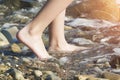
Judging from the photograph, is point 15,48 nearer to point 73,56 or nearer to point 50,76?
point 73,56

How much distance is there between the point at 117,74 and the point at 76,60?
666mm

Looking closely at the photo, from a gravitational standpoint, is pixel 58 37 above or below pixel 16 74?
above

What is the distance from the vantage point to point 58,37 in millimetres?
4672

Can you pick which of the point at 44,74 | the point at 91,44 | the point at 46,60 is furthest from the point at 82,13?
the point at 44,74

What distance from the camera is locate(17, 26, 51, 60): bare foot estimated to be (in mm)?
4408

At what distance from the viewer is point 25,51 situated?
471cm

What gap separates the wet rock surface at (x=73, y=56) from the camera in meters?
3.71

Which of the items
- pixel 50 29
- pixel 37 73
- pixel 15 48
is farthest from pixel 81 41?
pixel 37 73

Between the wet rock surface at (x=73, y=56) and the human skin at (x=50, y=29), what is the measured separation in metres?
0.09

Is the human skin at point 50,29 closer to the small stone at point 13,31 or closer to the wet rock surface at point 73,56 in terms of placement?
the wet rock surface at point 73,56

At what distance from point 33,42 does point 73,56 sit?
1.25 ft

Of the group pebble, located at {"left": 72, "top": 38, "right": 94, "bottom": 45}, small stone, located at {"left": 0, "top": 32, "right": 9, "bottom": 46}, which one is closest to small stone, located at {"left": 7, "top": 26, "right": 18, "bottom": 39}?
small stone, located at {"left": 0, "top": 32, "right": 9, "bottom": 46}

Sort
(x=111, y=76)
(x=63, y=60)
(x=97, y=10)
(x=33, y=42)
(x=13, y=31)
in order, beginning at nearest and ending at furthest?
1. (x=111, y=76)
2. (x=63, y=60)
3. (x=33, y=42)
4. (x=13, y=31)
5. (x=97, y=10)

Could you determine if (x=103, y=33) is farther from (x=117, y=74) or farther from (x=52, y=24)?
(x=117, y=74)
